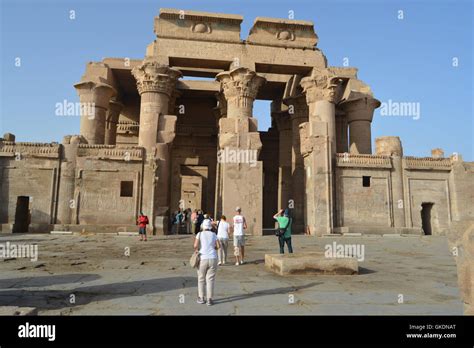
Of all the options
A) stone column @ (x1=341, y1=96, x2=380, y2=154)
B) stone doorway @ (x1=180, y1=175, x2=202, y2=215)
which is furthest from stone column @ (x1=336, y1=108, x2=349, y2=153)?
stone doorway @ (x1=180, y1=175, x2=202, y2=215)

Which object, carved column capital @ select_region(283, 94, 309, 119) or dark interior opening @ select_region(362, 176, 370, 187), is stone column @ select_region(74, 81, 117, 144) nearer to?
carved column capital @ select_region(283, 94, 309, 119)

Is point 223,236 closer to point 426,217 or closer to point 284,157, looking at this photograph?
point 284,157

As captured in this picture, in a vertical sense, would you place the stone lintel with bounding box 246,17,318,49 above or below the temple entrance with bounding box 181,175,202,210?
above

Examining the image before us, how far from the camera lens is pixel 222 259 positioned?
9148mm

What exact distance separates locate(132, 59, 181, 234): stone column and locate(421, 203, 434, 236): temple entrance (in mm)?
14971

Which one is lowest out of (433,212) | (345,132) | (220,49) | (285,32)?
(433,212)

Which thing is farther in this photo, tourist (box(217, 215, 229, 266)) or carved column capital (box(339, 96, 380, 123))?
carved column capital (box(339, 96, 380, 123))

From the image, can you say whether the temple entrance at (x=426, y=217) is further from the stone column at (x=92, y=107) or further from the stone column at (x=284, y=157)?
the stone column at (x=92, y=107)

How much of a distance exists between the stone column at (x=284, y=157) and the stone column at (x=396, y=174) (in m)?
6.17

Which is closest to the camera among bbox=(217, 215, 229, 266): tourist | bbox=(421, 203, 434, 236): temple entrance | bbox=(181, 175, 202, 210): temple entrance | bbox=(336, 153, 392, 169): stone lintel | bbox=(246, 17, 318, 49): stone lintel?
bbox=(217, 215, 229, 266): tourist

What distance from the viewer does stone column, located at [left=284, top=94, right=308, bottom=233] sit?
74.9 ft
